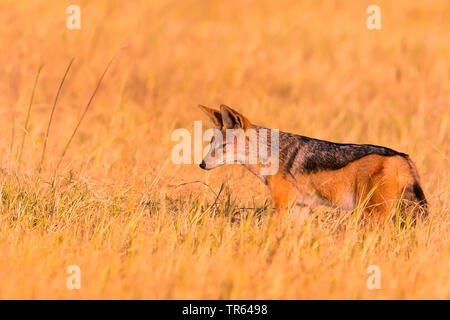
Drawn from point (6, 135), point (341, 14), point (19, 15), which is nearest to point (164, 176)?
point (6, 135)

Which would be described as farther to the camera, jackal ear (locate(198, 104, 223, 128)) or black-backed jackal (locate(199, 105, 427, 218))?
jackal ear (locate(198, 104, 223, 128))

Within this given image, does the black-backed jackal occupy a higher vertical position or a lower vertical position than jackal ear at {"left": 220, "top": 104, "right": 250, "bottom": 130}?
lower

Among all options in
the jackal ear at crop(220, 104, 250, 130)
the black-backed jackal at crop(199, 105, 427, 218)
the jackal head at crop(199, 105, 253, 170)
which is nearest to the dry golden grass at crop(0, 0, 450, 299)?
the black-backed jackal at crop(199, 105, 427, 218)

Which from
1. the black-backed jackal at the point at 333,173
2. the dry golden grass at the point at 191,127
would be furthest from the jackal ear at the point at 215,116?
the dry golden grass at the point at 191,127

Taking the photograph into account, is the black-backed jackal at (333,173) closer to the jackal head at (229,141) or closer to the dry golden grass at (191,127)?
the jackal head at (229,141)

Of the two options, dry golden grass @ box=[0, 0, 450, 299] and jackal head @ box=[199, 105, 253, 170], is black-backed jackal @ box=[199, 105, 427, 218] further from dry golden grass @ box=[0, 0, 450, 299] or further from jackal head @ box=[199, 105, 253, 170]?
dry golden grass @ box=[0, 0, 450, 299]

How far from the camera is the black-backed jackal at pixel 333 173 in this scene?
643 centimetres

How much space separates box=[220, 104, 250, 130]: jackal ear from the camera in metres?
6.77

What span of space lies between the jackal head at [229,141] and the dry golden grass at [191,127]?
46 centimetres

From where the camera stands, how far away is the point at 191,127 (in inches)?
431

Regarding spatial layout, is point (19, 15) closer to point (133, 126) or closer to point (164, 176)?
point (133, 126)

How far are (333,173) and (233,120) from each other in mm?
1088

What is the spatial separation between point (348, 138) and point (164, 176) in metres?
4.03

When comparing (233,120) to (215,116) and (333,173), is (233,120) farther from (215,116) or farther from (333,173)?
(333,173)
